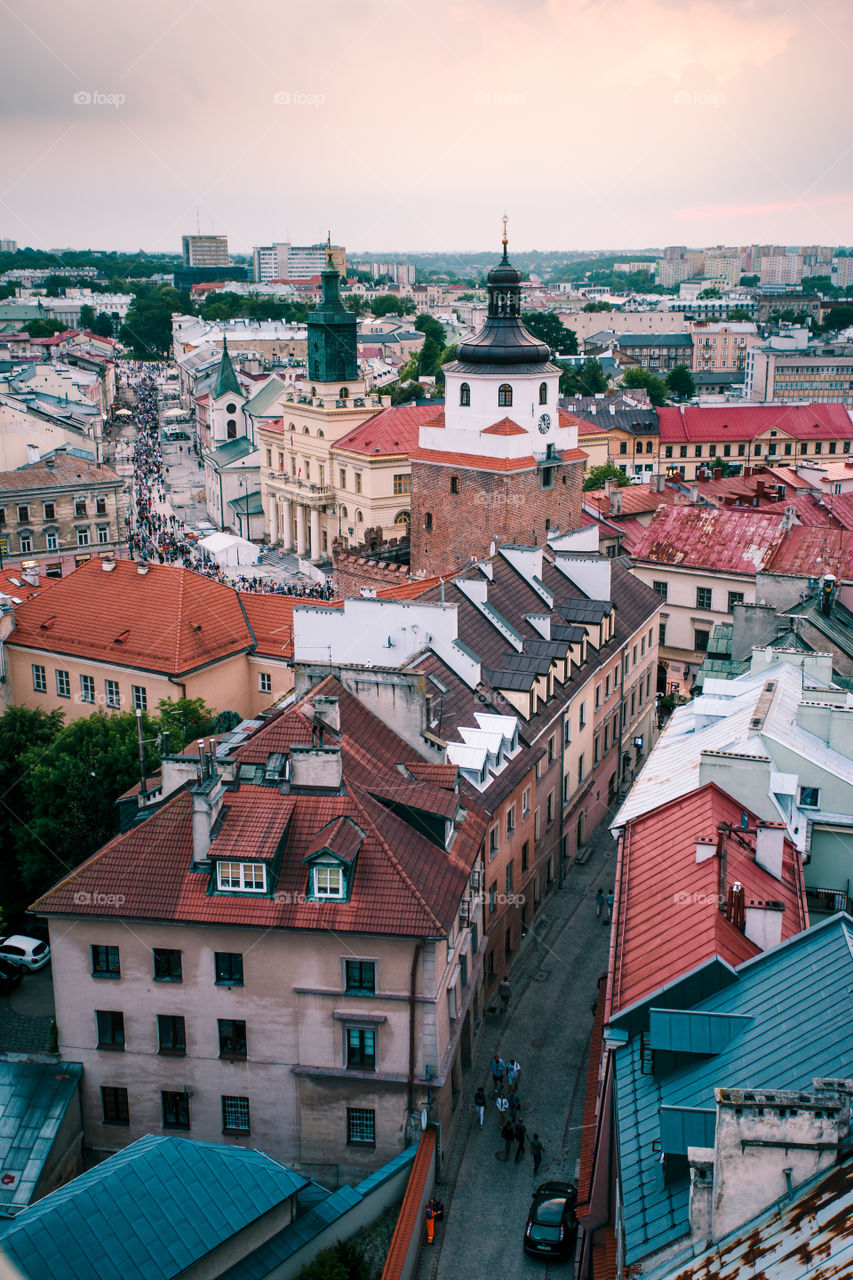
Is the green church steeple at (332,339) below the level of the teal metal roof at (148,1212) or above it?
above

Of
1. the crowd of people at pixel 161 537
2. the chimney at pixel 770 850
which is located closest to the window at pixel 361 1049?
the chimney at pixel 770 850

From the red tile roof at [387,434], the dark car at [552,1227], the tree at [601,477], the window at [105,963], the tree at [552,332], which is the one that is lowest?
the dark car at [552,1227]

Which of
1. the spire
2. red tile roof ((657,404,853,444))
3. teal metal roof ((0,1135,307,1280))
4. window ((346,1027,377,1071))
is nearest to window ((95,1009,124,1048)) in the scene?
window ((346,1027,377,1071))

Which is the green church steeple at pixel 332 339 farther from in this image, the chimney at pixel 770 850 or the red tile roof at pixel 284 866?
the chimney at pixel 770 850

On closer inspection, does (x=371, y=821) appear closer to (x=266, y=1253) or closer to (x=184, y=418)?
(x=266, y=1253)

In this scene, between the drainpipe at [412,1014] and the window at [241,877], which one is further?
the window at [241,877]

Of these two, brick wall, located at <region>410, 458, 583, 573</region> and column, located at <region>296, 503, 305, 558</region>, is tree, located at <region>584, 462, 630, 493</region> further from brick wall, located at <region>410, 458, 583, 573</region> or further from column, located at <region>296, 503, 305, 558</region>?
brick wall, located at <region>410, 458, 583, 573</region>

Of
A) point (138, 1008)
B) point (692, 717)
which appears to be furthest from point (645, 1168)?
point (692, 717)
